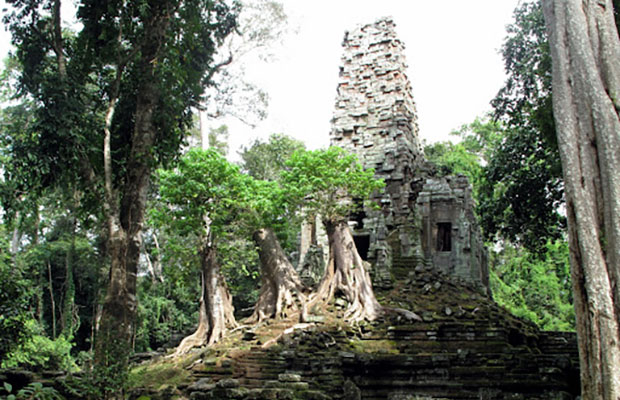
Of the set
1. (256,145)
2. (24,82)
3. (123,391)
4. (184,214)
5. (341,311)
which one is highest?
(256,145)

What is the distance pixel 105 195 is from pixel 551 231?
35.0ft

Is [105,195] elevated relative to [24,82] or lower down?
lower down

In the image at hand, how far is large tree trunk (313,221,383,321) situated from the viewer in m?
12.7

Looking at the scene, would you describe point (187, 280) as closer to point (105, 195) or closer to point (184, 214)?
point (184, 214)

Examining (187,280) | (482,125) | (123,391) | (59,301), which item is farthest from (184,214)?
(482,125)

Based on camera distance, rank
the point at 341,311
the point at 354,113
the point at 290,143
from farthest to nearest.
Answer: the point at 290,143 < the point at 354,113 < the point at 341,311

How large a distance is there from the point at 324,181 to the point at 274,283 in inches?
106

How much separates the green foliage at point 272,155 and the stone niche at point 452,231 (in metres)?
9.41

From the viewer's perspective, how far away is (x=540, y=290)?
21.1 metres

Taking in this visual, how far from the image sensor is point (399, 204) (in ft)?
53.5

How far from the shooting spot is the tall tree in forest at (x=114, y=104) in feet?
27.5

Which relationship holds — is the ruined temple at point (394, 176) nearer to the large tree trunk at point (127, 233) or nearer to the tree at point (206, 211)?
the tree at point (206, 211)

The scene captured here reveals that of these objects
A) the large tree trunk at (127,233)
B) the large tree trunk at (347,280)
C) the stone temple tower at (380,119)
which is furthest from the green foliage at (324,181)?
the large tree trunk at (127,233)

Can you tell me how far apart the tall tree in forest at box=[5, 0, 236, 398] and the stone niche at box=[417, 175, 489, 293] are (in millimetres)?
7811
